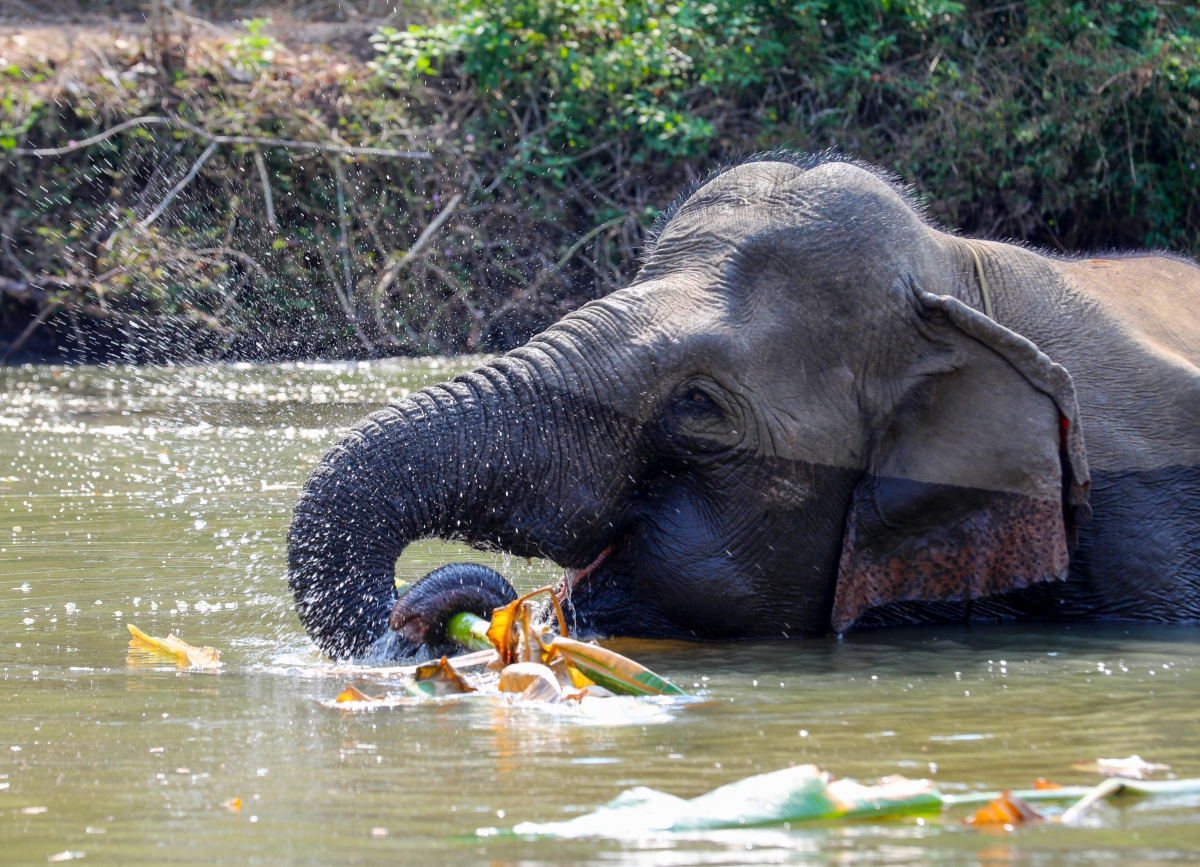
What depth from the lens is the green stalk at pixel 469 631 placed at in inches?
191

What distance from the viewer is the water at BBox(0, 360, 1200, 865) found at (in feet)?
10.2

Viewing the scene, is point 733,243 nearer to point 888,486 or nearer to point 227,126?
point 888,486

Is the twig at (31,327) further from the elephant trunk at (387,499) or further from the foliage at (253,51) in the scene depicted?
the elephant trunk at (387,499)

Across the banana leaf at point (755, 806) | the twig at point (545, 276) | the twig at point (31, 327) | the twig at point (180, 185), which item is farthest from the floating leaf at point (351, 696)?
the twig at point (31, 327)

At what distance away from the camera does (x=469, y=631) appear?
4891mm

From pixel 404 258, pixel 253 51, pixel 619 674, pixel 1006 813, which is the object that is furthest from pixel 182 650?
pixel 253 51

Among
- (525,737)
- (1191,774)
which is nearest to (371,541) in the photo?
(525,737)

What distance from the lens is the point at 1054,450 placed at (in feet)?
17.5

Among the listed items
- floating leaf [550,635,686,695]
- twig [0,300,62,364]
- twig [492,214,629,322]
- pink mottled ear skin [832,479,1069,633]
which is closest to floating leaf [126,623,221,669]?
floating leaf [550,635,686,695]

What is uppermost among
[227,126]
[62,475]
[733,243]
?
[227,126]

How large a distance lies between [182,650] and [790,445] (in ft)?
6.46

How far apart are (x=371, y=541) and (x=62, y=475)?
6.17 m

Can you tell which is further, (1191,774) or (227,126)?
(227,126)

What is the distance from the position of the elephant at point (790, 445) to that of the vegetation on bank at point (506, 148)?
11.1 metres
